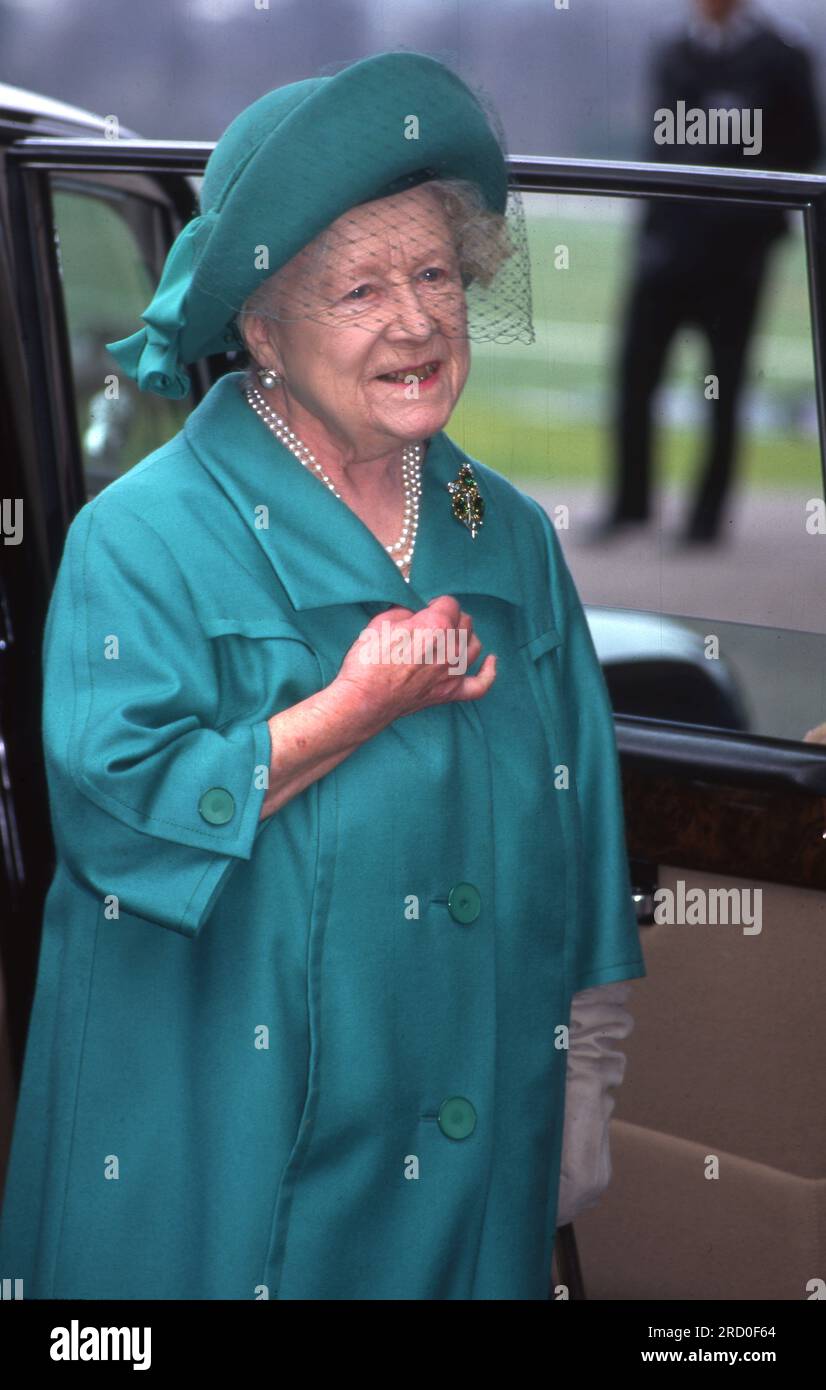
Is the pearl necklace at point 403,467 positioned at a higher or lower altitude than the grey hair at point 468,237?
lower

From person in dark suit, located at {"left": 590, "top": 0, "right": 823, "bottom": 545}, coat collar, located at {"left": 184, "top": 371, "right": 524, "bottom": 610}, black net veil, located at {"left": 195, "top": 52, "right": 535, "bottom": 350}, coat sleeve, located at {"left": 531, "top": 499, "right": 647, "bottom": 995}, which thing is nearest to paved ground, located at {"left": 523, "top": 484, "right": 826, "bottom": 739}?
person in dark suit, located at {"left": 590, "top": 0, "right": 823, "bottom": 545}

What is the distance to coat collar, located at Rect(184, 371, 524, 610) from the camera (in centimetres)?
163

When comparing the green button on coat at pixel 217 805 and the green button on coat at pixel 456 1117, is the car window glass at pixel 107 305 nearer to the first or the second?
the green button on coat at pixel 217 805

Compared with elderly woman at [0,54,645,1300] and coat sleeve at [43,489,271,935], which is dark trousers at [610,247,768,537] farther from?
coat sleeve at [43,489,271,935]

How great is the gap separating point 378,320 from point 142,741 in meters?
0.45

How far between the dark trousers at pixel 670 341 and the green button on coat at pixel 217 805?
1.05 meters

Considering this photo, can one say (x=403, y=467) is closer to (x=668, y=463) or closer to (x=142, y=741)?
(x=142, y=741)

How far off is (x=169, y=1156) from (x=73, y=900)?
0.91ft

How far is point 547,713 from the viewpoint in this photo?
179 cm

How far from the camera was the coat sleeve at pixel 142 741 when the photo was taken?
1.52 metres

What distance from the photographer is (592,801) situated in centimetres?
187


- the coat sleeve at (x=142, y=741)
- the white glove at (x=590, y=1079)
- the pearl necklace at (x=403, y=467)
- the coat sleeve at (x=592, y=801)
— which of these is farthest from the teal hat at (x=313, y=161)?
the white glove at (x=590, y=1079)

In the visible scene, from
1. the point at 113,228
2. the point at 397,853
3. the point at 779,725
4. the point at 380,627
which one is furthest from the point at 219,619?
the point at 113,228
